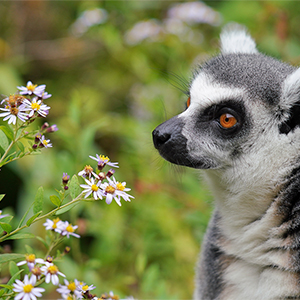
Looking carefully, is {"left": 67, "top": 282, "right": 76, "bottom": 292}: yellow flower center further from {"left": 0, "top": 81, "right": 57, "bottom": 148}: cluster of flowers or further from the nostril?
the nostril

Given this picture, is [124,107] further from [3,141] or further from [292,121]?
[3,141]

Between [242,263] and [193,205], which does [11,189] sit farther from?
[242,263]

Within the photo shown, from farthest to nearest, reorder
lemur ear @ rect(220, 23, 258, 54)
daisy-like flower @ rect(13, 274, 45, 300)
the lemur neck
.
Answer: lemur ear @ rect(220, 23, 258, 54) → the lemur neck → daisy-like flower @ rect(13, 274, 45, 300)

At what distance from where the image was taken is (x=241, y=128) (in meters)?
1.94

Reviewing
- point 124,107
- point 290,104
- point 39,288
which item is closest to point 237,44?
point 290,104

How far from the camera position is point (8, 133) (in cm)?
120

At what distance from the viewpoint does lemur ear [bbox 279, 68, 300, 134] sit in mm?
1899

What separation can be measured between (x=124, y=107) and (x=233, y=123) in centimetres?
306

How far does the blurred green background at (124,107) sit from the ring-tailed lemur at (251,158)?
1.63ft

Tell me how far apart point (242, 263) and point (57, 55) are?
3.87 meters

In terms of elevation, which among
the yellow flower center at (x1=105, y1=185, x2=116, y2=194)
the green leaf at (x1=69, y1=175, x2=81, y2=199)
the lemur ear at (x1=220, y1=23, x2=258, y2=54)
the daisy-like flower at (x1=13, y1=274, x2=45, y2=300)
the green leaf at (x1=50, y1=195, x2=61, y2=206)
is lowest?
the daisy-like flower at (x1=13, y1=274, x2=45, y2=300)

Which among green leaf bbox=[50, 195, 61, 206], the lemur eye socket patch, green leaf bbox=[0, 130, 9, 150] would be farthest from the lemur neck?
green leaf bbox=[0, 130, 9, 150]

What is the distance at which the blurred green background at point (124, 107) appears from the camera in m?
2.86

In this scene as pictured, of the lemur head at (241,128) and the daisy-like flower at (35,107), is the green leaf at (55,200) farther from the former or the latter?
the lemur head at (241,128)
